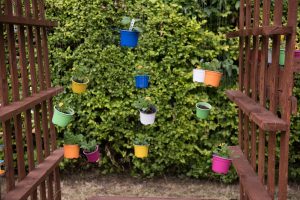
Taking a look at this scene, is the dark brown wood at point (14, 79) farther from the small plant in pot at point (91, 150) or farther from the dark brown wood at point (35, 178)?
the small plant in pot at point (91, 150)

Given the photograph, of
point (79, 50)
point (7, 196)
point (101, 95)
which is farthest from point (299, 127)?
point (7, 196)

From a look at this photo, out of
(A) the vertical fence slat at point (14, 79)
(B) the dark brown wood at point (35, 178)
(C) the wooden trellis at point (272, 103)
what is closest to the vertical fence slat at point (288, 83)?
(C) the wooden trellis at point (272, 103)

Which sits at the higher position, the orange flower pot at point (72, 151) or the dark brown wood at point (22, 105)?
the dark brown wood at point (22, 105)

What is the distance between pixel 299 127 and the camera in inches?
162

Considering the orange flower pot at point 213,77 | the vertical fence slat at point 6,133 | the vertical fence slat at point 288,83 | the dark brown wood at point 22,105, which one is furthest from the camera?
the orange flower pot at point 213,77

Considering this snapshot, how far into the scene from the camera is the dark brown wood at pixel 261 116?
180 centimetres

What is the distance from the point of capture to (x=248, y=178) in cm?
236

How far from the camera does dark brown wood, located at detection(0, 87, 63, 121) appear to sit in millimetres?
1962

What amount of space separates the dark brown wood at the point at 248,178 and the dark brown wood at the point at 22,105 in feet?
4.10

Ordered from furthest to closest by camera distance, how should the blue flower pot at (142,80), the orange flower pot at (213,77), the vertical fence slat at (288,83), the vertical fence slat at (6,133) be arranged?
the blue flower pot at (142,80), the orange flower pot at (213,77), the vertical fence slat at (6,133), the vertical fence slat at (288,83)

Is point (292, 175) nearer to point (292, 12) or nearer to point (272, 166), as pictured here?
point (272, 166)

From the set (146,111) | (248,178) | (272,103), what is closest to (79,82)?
(146,111)

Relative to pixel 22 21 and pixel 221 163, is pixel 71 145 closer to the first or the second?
pixel 221 163

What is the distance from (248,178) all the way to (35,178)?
4.03ft
